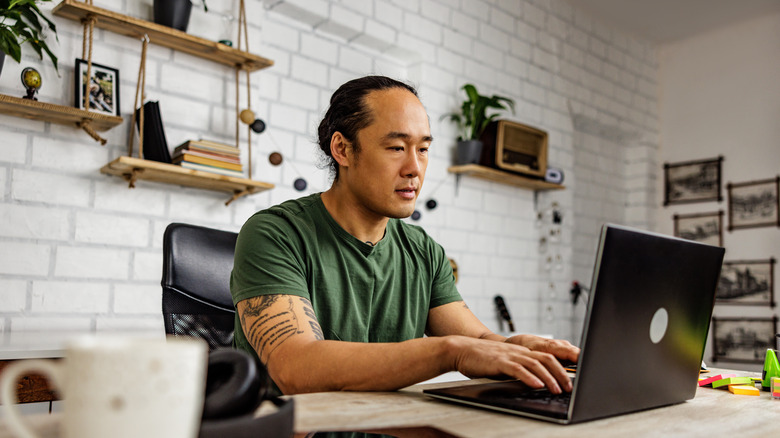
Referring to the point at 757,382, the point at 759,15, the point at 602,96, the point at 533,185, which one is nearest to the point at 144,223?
the point at 757,382

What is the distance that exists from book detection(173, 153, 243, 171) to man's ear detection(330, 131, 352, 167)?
3.10 ft

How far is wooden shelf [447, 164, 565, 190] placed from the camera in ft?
11.8

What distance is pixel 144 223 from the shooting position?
2.47 metres

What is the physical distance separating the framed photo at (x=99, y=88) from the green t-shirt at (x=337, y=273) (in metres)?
1.16

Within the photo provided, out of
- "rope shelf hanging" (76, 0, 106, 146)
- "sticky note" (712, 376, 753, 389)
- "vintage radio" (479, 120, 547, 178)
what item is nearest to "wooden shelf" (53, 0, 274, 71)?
"rope shelf hanging" (76, 0, 106, 146)

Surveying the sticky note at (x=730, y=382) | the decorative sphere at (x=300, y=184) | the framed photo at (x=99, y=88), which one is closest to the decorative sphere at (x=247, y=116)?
the decorative sphere at (x=300, y=184)

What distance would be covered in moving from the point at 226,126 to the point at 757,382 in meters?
2.14

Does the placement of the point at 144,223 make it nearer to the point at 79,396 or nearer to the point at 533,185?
the point at 79,396

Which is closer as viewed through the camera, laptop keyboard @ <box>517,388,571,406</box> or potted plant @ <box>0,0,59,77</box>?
laptop keyboard @ <box>517,388,571,406</box>

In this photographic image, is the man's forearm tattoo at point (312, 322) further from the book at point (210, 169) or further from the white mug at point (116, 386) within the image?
the book at point (210, 169)

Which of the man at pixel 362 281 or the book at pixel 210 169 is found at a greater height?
the book at pixel 210 169

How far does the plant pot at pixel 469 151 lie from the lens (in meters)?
3.63

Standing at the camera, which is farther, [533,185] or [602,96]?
[602,96]

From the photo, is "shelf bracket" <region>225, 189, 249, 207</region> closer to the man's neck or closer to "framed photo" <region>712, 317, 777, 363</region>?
the man's neck
